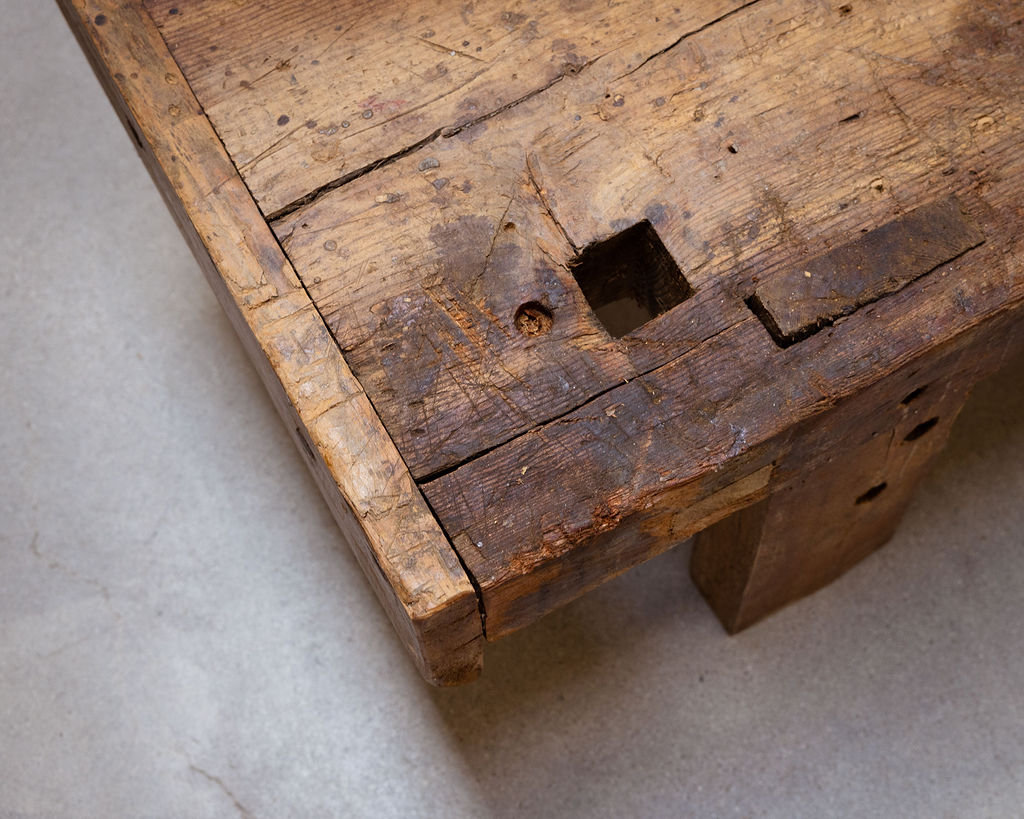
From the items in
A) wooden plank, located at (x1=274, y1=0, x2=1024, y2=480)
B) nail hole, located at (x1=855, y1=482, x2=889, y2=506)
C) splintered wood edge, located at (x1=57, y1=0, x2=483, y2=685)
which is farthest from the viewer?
nail hole, located at (x1=855, y1=482, x2=889, y2=506)

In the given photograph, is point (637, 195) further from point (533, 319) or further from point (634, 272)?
point (533, 319)

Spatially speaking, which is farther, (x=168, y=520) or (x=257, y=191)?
(x=168, y=520)

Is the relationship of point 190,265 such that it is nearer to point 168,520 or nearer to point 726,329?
point 168,520

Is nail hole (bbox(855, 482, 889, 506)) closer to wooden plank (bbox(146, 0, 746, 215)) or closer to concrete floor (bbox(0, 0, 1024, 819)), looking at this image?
concrete floor (bbox(0, 0, 1024, 819))

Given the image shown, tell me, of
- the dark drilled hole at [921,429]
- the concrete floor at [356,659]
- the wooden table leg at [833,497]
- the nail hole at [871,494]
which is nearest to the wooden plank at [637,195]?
the wooden table leg at [833,497]

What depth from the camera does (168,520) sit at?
2395mm

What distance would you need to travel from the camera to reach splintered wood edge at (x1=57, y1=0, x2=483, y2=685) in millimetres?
1423

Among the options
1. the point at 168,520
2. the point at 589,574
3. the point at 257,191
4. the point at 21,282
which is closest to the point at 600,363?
the point at 589,574

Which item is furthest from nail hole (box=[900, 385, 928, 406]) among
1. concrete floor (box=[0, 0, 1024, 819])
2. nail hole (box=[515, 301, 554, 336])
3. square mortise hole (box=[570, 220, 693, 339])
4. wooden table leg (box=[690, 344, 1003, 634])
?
concrete floor (box=[0, 0, 1024, 819])

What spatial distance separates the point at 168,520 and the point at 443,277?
1099 mm

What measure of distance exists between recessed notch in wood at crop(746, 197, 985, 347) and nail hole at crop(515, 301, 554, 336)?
0.28 m

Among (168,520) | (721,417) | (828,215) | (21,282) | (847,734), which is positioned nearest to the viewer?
(721,417)

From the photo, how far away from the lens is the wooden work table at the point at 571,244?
1.49 meters

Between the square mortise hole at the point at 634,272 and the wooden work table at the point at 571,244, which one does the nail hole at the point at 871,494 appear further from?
the square mortise hole at the point at 634,272
